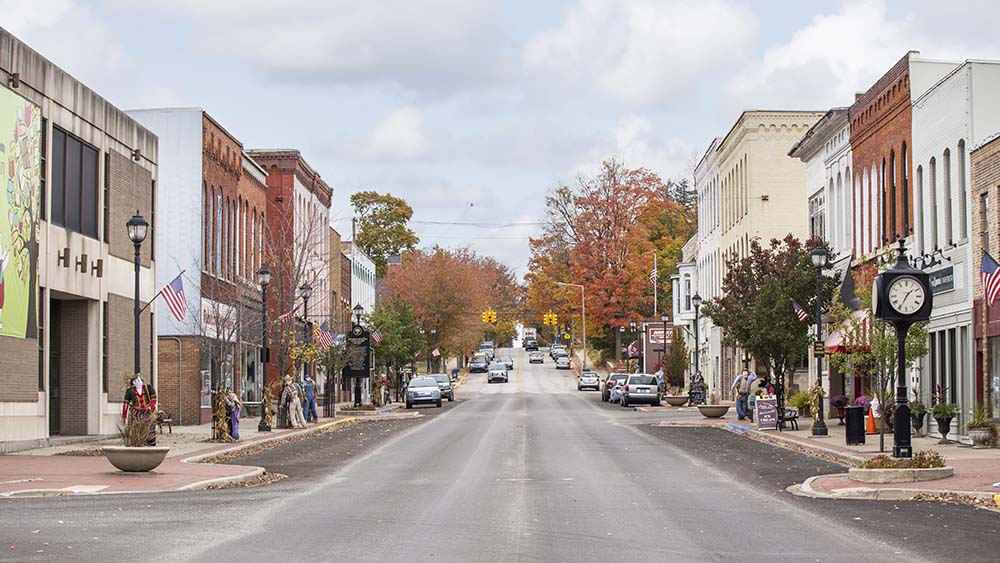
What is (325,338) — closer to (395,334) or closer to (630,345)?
(395,334)

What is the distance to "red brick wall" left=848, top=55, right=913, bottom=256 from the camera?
36.7 meters

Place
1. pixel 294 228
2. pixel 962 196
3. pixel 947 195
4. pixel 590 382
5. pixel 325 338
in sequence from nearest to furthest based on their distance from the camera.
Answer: pixel 962 196 < pixel 947 195 < pixel 325 338 < pixel 294 228 < pixel 590 382

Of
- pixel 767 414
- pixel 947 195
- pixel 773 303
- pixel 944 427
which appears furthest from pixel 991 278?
pixel 773 303

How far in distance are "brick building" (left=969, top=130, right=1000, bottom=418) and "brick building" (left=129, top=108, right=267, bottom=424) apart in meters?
21.5

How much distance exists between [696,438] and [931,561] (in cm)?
2451

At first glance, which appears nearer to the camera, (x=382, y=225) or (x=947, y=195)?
(x=947, y=195)

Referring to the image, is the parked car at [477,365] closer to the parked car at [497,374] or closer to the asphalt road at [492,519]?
the parked car at [497,374]

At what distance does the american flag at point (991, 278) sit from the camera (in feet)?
84.9

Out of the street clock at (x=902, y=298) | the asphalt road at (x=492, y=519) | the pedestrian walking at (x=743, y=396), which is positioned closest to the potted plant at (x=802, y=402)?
the pedestrian walking at (x=743, y=396)

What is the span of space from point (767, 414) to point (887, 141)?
28.1 feet

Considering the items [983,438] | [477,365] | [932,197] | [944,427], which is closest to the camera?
[983,438]

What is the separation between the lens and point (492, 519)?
53.3 ft

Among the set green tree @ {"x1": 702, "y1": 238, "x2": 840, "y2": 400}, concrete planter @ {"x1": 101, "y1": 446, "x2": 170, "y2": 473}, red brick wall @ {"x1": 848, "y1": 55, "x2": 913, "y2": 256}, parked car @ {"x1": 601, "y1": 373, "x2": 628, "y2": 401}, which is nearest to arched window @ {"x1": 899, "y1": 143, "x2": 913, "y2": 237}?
red brick wall @ {"x1": 848, "y1": 55, "x2": 913, "y2": 256}

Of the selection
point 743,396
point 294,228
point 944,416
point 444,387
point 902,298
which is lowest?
point 444,387
